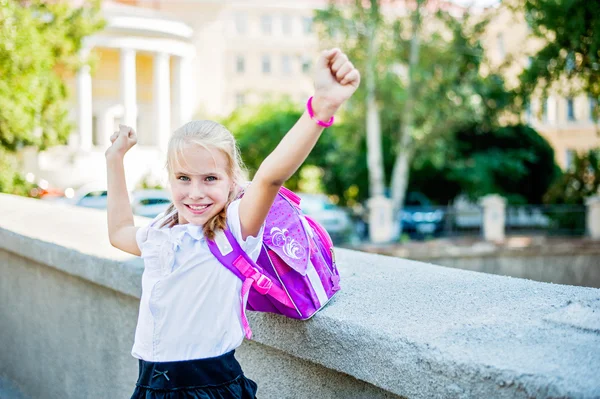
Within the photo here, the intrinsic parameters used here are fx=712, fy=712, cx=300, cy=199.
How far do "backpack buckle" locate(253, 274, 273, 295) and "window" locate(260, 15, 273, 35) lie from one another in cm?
7937

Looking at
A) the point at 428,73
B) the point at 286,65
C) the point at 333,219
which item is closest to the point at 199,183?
the point at 333,219

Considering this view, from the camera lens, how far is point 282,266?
2.10 meters

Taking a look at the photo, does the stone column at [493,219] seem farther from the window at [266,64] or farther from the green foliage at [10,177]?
the window at [266,64]

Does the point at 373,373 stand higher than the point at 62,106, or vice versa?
the point at 62,106

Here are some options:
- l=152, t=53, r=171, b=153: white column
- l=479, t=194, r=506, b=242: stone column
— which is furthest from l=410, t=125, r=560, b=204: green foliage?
l=152, t=53, r=171, b=153: white column

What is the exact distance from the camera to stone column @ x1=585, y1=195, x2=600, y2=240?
21031mm

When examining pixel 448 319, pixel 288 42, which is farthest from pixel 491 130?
pixel 288 42

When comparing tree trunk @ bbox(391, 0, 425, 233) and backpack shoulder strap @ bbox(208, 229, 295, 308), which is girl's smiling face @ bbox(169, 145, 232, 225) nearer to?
backpack shoulder strap @ bbox(208, 229, 295, 308)

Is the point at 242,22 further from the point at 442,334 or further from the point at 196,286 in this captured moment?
the point at 442,334

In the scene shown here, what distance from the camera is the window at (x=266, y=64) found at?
77.8m

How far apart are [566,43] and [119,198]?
698 inches

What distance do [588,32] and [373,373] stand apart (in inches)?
676

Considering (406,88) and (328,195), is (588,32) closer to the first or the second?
(406,88)

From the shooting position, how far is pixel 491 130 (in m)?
28.5
